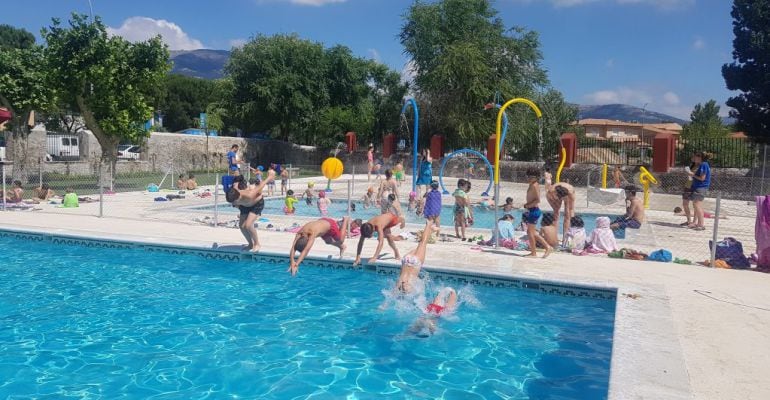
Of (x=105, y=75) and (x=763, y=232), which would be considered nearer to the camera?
(x=763, y=232)

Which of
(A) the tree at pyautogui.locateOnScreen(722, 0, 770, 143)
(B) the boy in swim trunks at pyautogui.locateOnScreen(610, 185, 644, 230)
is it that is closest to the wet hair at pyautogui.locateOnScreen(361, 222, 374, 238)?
(B) the boy in swim trunks at pyautogui.locateOnScreen(610, 185, 644, 230)

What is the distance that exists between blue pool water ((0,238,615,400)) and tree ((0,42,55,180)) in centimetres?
1187

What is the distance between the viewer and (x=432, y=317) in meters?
6.48

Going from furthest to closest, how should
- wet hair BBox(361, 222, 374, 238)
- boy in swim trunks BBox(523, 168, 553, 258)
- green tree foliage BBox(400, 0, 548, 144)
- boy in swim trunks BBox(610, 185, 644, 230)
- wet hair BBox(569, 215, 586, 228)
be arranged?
1. green tree foliage BBox(400, 0, 548, 144)
2. boy in swim trunks BBox(610, 185, 644, 230)
3. wet hair BBox(569, 215, 586, 228)
4. boy in swim trunks BBox(523, 168, 553, 258)
5. wet hair BBox(361, 222, 374, 238)

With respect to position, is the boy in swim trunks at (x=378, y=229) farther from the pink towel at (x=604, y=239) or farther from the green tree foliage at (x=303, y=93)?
the green tree foliage at (x=303, y=93)

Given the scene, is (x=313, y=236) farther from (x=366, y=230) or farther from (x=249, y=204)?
(x=249, y=204)

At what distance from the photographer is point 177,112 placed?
6062cm

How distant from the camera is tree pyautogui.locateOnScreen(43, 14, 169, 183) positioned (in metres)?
18.4

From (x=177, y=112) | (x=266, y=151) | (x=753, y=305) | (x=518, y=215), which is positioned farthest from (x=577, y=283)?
(x=177, y=112)

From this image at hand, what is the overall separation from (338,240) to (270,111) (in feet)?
107

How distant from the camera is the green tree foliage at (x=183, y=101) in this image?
197 feet

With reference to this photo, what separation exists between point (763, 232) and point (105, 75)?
18.1m

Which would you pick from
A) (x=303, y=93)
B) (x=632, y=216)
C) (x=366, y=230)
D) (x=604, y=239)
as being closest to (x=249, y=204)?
(x=366, y=230)

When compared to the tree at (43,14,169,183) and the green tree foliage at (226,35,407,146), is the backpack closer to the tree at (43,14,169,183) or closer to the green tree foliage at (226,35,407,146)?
the tree at (43,14,169,183)
